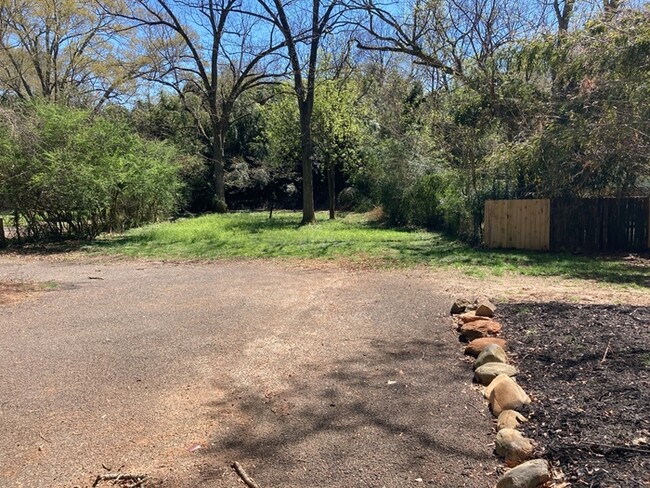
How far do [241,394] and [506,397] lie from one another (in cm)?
201

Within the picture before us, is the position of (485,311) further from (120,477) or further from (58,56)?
(58,56)

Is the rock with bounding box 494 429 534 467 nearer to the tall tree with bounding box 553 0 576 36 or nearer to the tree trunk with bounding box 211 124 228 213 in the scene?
the tall tree with bounding box 553 0 576 36

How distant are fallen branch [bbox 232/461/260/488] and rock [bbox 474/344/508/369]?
2.34m

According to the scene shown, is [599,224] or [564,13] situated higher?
[564,13]

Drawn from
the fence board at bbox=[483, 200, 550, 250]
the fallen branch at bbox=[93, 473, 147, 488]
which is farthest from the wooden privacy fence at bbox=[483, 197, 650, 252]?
the fallen branch at bbox=[93, 473, 147, 488]

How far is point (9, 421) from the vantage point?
3.48 m

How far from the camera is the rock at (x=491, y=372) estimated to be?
4.01m

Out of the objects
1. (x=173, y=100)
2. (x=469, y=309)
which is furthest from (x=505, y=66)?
(x=173, y=100)

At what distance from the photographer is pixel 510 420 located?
323 centimetres

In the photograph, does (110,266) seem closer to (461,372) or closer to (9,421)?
(9,421)

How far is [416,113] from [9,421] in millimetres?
24189

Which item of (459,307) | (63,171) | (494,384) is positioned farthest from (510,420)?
(63,171)

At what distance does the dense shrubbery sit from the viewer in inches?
535

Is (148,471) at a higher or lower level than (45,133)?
lower
